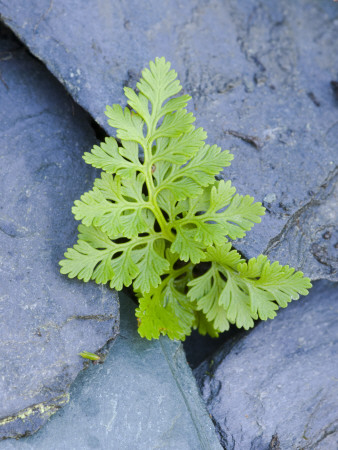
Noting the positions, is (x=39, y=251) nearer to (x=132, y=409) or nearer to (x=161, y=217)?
(x=161, y=217)

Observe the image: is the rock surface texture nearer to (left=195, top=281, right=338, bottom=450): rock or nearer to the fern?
the fern

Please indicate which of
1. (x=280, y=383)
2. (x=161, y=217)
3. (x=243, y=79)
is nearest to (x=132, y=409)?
(x=280, y=383)

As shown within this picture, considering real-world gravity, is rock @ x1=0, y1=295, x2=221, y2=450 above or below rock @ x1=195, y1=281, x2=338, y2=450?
below

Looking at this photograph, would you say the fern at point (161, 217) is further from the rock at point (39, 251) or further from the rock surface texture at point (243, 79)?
the rock surface texture at point (243, 79)

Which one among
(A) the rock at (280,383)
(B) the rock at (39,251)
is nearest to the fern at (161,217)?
(B) the rock at (39,251)

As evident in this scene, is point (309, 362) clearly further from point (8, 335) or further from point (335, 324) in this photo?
point (8, 335)

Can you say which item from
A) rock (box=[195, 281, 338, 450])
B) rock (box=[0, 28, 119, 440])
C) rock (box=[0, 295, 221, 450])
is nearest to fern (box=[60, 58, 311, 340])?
rock (box=[0, 28, 119, 440])
